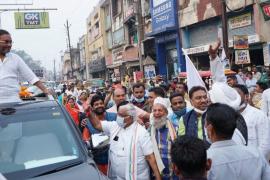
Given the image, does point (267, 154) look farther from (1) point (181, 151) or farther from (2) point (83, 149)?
(1) point (181, 151)

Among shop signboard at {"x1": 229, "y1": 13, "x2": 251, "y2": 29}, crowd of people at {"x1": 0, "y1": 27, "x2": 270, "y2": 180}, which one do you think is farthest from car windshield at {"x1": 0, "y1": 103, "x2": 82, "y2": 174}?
shop signboard at {"x1": 229, "y1": 13, "x2": 251, "y2": 29}

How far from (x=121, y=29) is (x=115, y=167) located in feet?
121

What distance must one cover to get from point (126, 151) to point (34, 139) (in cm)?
106

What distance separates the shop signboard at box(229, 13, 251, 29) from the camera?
750 inches

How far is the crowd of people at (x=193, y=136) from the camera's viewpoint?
276cm

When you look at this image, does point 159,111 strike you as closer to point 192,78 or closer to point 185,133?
point 185,133

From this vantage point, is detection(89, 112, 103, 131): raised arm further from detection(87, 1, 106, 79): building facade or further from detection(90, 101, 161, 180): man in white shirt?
detection(87, 1, 106, 79): building facade

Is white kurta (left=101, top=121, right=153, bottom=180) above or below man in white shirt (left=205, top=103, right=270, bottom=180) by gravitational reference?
below

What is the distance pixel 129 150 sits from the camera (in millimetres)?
4586

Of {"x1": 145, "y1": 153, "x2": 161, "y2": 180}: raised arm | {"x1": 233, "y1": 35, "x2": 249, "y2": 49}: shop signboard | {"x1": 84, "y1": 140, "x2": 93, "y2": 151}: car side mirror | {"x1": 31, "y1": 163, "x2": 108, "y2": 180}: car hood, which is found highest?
{"x1": 233, "y1": 35, "x2": 249, "y2": 49}: shop signboard

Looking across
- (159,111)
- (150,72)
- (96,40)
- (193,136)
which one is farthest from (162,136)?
(96,40)

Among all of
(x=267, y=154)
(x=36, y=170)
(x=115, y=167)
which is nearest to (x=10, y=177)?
(x=36, y=170)

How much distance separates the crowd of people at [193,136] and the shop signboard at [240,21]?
14455mm

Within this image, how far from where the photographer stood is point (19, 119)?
416 cm
